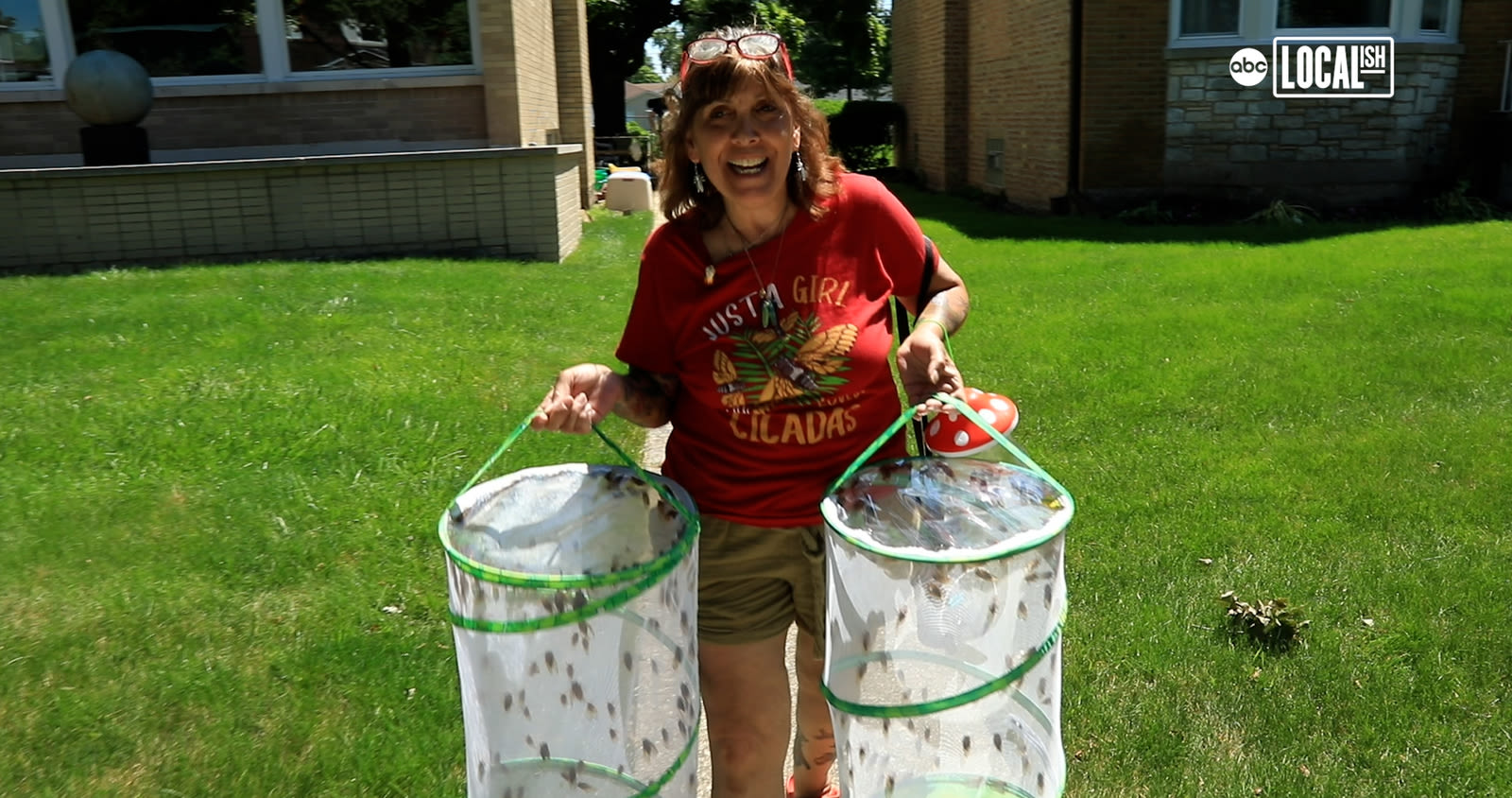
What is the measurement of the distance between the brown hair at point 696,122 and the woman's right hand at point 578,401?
394 millimetres

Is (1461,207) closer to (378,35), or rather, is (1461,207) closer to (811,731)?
(378,35)

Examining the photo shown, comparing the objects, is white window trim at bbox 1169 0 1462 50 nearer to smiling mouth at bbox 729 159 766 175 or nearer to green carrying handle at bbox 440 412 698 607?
smiling mouth at bbox 729 159 766 175

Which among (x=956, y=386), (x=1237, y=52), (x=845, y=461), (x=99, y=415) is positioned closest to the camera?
(x=956, y=386)

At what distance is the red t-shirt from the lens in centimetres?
229

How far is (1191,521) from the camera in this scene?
175 inches

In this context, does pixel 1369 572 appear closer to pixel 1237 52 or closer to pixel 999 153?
pixel 1237 52

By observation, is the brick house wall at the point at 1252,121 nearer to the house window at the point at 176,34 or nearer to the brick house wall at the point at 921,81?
the brick house wall at the point at 921,81

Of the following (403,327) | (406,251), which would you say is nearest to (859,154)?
(406,251)

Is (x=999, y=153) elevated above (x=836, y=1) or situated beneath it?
situated beneath

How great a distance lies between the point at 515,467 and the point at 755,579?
267 centimetres

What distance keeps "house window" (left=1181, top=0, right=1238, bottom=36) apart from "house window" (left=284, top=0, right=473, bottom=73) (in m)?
7.91

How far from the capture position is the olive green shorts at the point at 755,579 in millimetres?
2428

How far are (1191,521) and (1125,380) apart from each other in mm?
2060

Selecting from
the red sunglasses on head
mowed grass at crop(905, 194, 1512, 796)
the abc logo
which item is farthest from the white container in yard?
the red sunglasses on head
